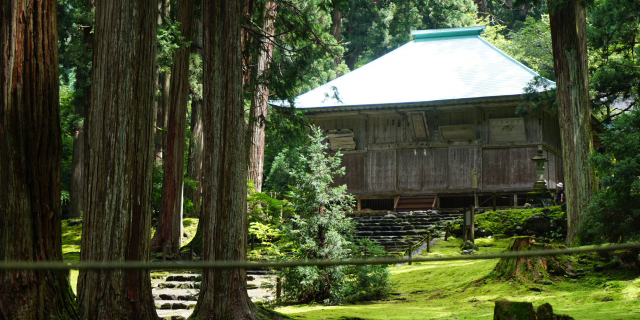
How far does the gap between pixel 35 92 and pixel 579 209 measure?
39.2 feet

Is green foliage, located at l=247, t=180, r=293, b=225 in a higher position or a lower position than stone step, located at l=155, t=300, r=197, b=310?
higher

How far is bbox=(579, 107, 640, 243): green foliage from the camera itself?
11.6m

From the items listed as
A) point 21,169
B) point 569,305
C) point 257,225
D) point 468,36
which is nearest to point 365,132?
point 468,36

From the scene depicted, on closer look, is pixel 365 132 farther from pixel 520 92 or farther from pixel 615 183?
pixel 615 183

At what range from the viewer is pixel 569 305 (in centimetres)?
993

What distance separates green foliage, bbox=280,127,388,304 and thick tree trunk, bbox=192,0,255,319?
2.43 meters

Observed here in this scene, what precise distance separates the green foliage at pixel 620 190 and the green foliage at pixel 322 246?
3.79 meters

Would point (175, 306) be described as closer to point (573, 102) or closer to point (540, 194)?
point (573, 102)

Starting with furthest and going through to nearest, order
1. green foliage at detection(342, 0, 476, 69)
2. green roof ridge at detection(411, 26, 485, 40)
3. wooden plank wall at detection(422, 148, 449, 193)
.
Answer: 1. green foliage at detection(342, 0, 476, 69)
2. green roof ridge at detection(411, 26, 485, 40)
3. wooden plank wall at detection(422, 148, 449, 193)

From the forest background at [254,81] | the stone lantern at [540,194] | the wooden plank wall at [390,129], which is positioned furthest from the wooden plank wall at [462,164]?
the forest background at [254,81]

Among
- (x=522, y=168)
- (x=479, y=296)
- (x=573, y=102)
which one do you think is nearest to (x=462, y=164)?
(x=522, y=168)

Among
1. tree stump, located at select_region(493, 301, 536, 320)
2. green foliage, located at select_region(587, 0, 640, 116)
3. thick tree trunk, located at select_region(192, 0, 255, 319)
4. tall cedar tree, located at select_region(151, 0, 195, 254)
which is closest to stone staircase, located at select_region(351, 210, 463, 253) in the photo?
tall cedar tree, located at select_region(151, 0, 195, 254)

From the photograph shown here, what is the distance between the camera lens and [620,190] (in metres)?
11.8

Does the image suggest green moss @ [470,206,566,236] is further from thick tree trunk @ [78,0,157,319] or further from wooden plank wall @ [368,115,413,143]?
thick tree trunk @ [78,0,157,319]
